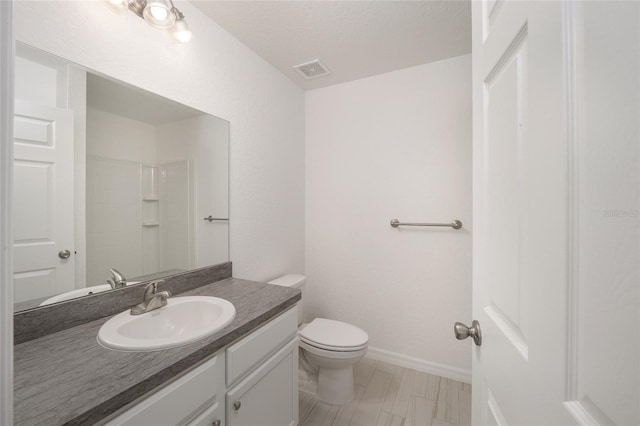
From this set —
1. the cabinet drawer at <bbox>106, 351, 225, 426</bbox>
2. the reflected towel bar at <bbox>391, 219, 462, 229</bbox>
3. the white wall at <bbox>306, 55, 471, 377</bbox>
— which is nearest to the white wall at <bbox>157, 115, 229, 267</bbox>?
the cabinet drawer at <bbox>106, 351, 225, 426</bbox>

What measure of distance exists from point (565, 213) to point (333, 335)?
150cm

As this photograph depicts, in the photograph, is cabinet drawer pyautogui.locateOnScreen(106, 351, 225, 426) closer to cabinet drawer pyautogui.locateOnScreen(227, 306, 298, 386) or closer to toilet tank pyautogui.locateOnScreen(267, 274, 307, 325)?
cabinet drawer pyautogui.locateOnScreen(227, 306, 298, 386)

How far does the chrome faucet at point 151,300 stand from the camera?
0.99 meters

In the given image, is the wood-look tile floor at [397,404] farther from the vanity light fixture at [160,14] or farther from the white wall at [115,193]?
the vanity light fixture at [160,14]

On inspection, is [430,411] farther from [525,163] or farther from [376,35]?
[376,35]

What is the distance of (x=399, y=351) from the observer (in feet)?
6.47

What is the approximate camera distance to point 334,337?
5.18 feet

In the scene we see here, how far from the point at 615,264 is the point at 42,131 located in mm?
1426

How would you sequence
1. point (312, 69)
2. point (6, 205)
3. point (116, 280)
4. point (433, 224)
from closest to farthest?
1. point (6, 205)
2. point (116, 280)
3. point (433, 224)
4. point (312, 69)

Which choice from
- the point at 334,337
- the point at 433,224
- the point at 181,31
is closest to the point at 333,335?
the point at 334,337

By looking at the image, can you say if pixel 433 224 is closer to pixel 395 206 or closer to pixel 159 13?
pixel 395 206

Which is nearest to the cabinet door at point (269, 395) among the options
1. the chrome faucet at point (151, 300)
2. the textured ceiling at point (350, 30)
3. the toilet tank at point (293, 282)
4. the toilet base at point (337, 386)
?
the toilet base at point (337, 386)

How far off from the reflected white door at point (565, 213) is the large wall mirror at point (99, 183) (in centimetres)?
133

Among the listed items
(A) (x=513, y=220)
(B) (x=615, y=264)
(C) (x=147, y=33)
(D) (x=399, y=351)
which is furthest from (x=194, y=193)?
(D) (x=399, y=351)
